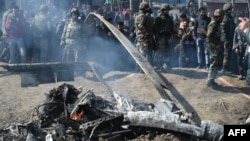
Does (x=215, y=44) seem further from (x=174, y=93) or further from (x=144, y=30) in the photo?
(x=144, y=30)

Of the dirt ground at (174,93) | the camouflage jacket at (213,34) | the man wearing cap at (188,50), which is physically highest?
the camouflage jacket at (213,34)

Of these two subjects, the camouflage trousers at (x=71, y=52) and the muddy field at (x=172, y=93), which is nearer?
the muddy field at (x=172, y=93)

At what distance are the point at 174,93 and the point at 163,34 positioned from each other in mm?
1952

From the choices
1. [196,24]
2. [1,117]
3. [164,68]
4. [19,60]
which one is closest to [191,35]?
[196,24]

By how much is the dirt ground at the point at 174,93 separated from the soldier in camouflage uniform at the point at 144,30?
2.60ft

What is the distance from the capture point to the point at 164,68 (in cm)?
1205

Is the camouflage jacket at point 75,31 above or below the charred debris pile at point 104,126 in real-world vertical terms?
above

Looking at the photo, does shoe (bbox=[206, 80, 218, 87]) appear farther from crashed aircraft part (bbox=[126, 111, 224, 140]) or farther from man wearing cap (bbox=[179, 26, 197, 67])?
crashed aircraft part (bbox=[126, 111, 224, 140])

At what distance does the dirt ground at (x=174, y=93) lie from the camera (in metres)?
9.66

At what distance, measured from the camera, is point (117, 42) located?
12766 mm

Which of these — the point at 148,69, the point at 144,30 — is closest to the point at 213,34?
the point at 144,30

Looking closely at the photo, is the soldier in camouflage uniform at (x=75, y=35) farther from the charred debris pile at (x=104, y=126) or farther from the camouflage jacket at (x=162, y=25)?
the charred debris pile at (x=104, y=126)

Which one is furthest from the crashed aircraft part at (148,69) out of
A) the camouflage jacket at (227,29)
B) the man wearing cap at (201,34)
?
the man wearing cap at (201,34)

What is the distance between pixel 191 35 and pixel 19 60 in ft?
17.6
